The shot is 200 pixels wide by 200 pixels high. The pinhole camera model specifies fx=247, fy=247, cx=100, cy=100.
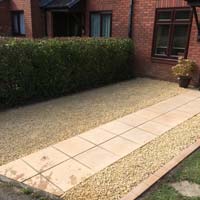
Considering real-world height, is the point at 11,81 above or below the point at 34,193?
above

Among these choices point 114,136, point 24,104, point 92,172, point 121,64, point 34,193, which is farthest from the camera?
point 121,64

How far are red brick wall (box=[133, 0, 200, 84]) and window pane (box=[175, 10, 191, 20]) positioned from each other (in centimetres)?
28

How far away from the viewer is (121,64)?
27.9ft

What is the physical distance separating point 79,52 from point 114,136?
3.37 metres

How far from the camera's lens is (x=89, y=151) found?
12.2 feet

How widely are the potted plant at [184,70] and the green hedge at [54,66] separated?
6.20ft

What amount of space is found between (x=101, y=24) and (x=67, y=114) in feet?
19.1

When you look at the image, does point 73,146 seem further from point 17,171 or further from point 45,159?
point 17,171

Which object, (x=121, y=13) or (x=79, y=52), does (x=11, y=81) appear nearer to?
(x=79, y=52)

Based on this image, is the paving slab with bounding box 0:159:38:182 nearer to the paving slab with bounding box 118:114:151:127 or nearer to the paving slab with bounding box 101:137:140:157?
the paving slab with bounding box 101:137:140:157

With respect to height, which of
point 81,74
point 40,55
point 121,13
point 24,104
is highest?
point 121,13

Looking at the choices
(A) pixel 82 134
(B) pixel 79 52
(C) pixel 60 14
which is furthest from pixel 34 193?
(C) pixel 60 14

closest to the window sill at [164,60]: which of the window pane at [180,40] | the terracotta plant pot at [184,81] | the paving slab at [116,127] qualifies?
the window pane at [180,40]

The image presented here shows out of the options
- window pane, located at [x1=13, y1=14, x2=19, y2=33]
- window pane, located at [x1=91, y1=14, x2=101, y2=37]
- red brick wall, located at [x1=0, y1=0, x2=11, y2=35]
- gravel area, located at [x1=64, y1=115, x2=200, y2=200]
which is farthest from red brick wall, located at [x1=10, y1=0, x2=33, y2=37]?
gravel area, located at [x1=64, y1=115, x2=200, y2=200]
